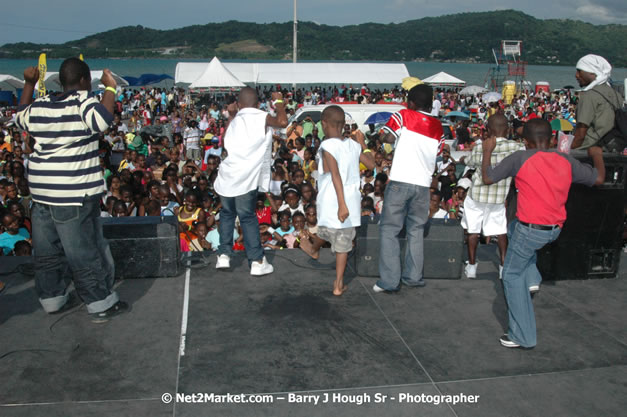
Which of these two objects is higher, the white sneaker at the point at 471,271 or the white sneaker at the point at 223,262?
the white sneaker at the point at 223,262

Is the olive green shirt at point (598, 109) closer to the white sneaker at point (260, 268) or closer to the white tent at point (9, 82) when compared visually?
the white sneaker at point (260, 268)

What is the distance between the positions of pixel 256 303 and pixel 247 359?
91cm

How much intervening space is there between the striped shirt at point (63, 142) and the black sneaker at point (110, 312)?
0.86 meters

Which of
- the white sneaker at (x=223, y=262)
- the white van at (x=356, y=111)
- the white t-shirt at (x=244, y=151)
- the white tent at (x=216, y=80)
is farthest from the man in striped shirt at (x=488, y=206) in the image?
the white tent at (x=216, y=80)

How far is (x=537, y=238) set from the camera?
3.49 m

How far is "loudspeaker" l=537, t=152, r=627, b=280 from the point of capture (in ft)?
15.7

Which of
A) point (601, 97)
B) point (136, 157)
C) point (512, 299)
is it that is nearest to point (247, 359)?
point (512, 299)

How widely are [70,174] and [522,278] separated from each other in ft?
10.6

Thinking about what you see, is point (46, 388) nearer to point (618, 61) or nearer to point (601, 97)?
point (601, 97)

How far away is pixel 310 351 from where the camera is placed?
352cm

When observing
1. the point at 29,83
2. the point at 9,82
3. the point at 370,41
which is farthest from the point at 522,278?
the point at 370,41

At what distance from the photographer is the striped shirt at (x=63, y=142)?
354cm

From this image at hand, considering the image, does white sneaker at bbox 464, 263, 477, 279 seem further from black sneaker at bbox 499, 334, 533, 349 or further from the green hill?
the green hill

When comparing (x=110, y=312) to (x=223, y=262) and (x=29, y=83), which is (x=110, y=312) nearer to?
(x=223, y=262)
